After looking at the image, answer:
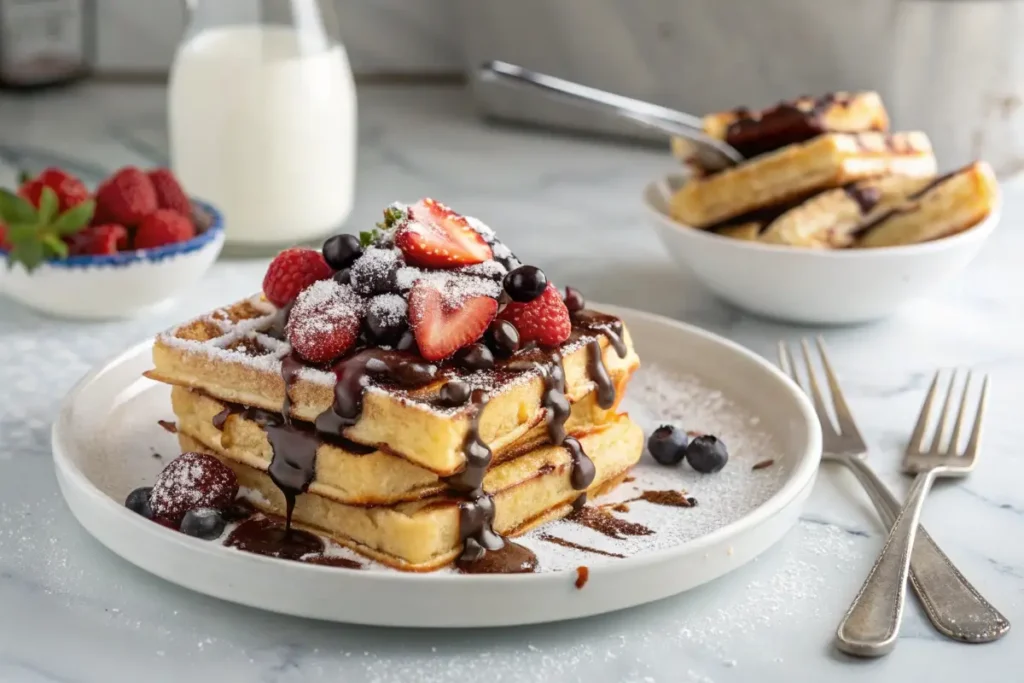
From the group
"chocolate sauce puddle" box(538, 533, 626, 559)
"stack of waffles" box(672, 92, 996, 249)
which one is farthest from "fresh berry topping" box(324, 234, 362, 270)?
"stack of waffles" box(672, 92, 996, 249)

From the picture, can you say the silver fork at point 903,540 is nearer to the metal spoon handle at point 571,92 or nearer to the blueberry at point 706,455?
the blueberry at point 706,455

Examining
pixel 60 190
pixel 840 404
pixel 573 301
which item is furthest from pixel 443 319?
pixel 60 190

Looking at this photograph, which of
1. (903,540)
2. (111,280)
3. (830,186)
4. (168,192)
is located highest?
(830,186)

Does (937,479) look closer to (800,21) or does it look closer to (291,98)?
(291,98)

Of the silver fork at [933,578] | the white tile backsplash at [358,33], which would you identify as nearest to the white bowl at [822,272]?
the silver fork at [933,578]

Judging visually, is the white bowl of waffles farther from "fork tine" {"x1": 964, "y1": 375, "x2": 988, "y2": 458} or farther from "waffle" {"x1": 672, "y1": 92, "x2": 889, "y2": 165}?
"fork tine" {"x1": 964, "y1": 375, "x2": 988, "y2": 458}

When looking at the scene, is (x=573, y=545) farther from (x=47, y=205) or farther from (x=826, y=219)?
(x=47, y=205)
